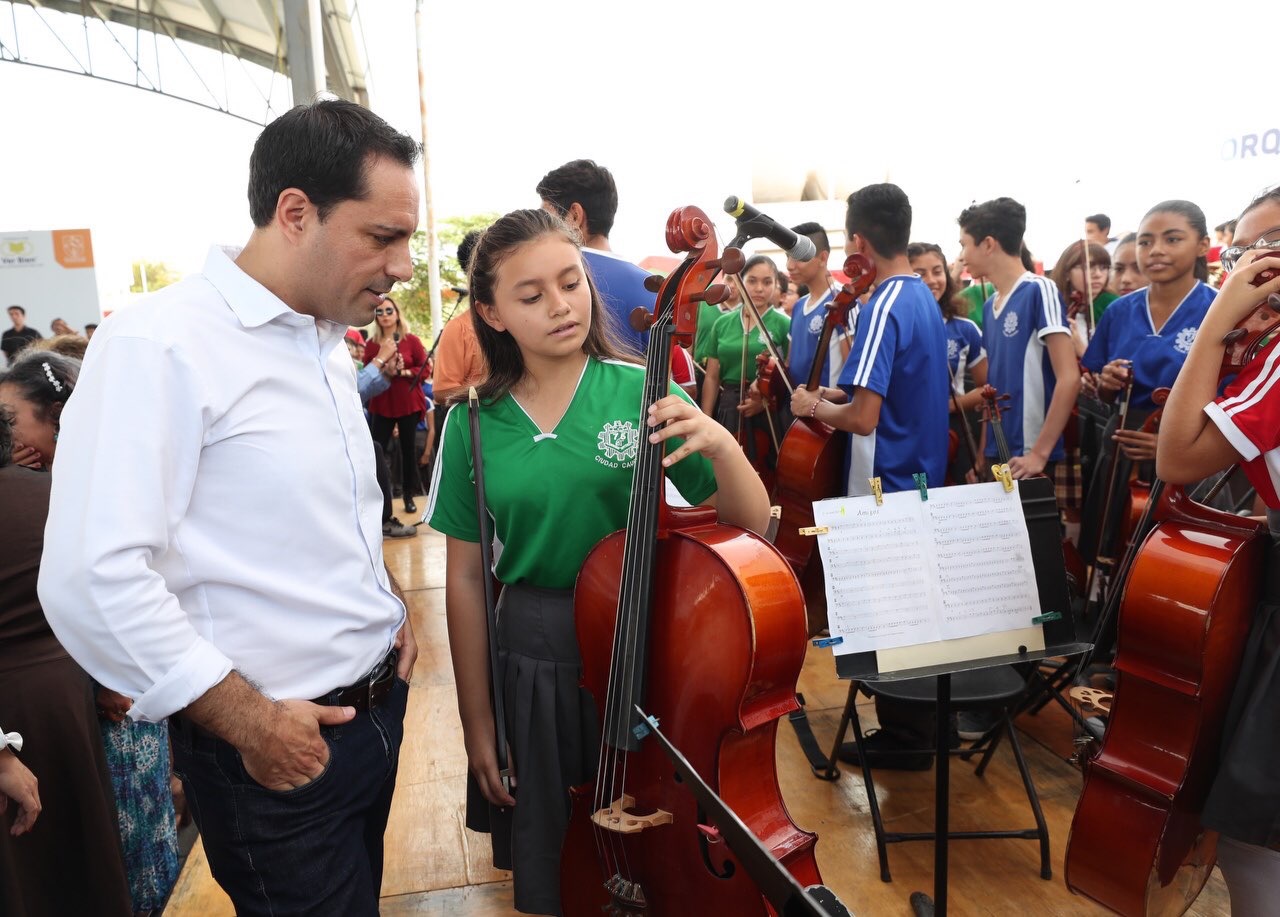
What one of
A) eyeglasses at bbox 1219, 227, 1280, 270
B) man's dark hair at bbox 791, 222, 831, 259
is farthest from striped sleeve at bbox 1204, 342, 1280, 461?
man's dark hair at bbox 791, 222, 831, 259

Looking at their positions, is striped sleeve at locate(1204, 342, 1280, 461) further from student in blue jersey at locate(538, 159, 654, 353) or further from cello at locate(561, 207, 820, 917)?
student in blue jersey at locate(538, 159, 654, 353)

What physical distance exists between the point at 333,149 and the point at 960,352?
4078 millimetres

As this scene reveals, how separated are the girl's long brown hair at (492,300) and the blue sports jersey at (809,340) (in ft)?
6.20

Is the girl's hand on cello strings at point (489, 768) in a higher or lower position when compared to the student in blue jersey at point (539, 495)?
lower

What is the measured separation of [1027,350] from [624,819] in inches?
114

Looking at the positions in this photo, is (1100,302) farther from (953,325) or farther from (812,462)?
(812,462)

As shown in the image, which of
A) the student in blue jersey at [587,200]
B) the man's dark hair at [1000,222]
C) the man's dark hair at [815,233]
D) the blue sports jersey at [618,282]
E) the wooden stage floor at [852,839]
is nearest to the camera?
the wooden stage floor at [852,839]

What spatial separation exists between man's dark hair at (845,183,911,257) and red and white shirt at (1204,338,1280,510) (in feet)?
5.32

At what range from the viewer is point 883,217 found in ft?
9.73

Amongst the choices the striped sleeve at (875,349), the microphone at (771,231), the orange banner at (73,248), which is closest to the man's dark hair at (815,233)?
the striped sleeve at (875,349)

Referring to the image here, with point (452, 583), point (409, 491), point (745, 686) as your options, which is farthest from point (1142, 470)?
point (409, 491)

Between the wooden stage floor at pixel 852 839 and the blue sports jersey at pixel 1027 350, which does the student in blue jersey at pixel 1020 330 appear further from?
the wooden stage floor at pixel 852 839

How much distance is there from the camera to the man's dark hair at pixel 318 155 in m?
1.18

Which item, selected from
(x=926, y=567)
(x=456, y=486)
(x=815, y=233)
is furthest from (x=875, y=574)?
(x=815, y=233)
